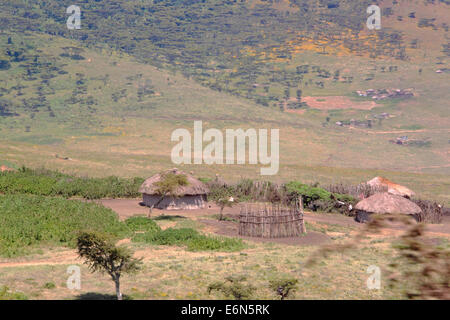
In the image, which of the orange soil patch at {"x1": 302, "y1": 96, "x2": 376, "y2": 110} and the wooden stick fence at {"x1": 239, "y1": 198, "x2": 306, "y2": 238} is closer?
the wooden stick fence at {"x1": 239, "y1": 198, "x2": 306, "y2": 238}

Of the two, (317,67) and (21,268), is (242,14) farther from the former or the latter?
(21,268)

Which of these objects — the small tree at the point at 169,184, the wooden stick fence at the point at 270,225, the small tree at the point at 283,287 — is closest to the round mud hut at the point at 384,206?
the wooden stick fence at the point at 270,225

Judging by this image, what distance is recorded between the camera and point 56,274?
13508 millimetres

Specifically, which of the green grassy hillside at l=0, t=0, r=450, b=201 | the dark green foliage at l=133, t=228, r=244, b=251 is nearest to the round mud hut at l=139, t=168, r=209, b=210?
the dark green foliage at l=133, t=228, r=244, b=251

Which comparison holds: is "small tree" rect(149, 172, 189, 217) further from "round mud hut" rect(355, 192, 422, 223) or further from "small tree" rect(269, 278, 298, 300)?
"small tree" rect(269, 278, 298, 300)

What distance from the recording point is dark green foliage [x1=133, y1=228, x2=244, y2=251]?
19094mm

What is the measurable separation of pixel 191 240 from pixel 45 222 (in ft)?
16.8

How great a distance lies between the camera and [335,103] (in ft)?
352

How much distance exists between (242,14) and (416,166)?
330 ft

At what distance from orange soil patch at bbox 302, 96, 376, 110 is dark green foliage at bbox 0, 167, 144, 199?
76331 mm

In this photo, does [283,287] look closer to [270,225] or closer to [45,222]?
[270,225]

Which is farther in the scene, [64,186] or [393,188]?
[393,188]

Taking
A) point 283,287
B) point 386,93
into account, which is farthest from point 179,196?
point 386,93
